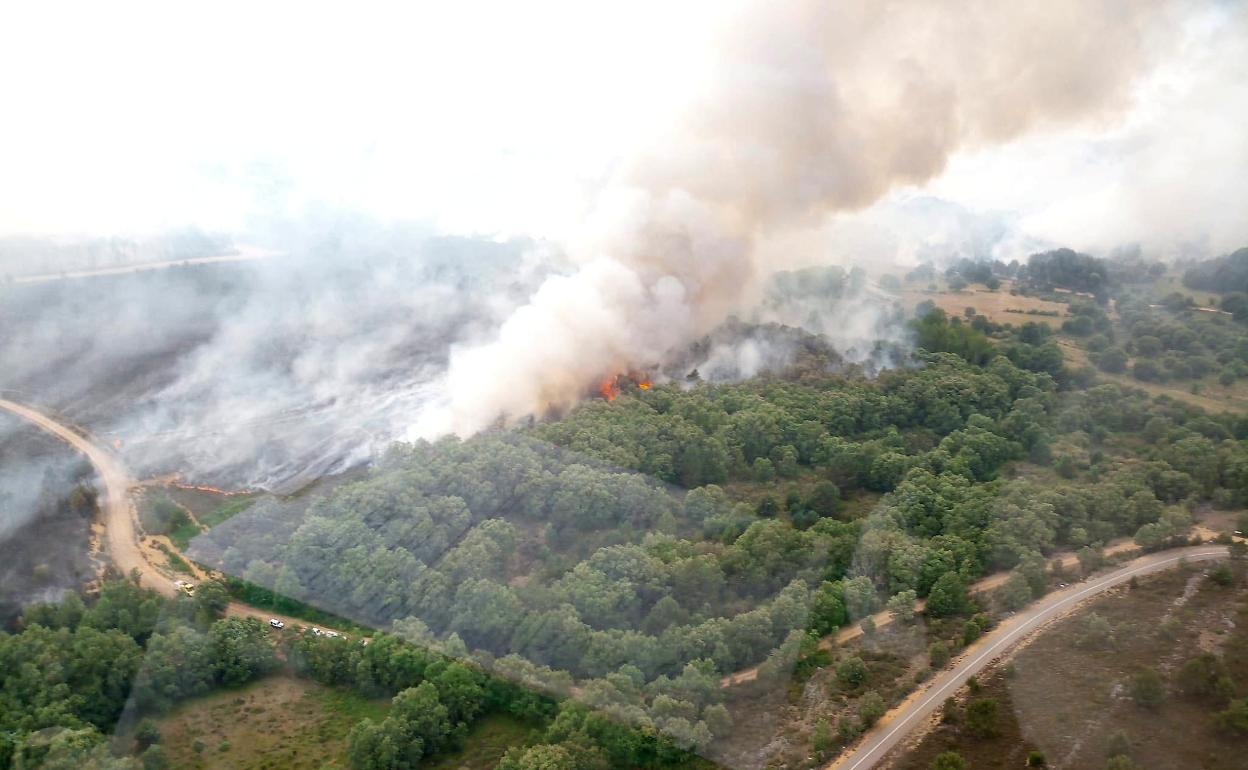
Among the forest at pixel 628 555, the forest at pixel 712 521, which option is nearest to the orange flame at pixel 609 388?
the forest at pixel 628 555

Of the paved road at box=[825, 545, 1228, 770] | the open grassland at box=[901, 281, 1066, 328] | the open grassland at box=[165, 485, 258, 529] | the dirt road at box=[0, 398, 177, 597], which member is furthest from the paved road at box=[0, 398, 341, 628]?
the open grassland at box=[901, 281, 1066, 328]

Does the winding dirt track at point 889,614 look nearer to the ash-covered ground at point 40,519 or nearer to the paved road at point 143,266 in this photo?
the ash-covered ground at point 40,519

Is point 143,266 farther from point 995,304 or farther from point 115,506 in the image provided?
point 995,304

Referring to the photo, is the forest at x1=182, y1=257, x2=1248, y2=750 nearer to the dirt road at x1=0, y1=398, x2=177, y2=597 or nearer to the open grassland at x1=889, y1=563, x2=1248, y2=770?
the dirt road at x1=0, y1=398, x2=177, y2=597

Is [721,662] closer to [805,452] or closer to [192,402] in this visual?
[805,452]

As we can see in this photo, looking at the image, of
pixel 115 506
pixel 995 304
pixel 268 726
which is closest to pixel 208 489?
pixel 115 506

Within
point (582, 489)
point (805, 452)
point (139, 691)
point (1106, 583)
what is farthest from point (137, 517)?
point (1106, 583)
